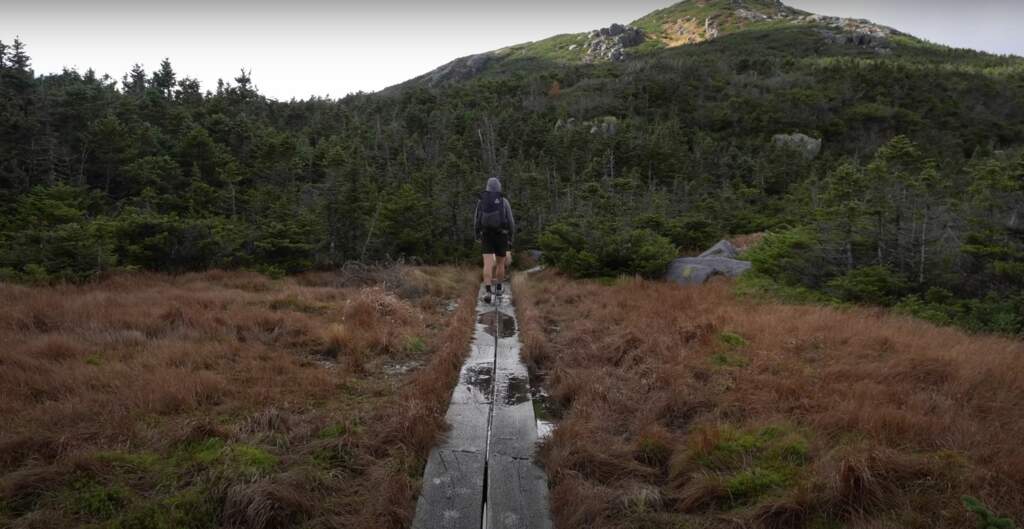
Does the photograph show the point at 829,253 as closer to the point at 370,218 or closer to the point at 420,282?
the point at 420,282

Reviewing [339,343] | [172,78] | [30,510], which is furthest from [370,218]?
[172,78]

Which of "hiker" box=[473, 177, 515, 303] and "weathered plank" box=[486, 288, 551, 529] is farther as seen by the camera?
"hiker" box=[473, 177, 515, 303]

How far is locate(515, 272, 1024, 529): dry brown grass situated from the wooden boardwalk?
213 millimetres

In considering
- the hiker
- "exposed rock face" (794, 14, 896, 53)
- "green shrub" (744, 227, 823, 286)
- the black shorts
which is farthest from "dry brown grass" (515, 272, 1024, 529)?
"exposed rock face" (794, 14, 896, 53)

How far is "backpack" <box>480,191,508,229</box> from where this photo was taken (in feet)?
34.1

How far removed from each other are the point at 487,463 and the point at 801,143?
49.9 metres

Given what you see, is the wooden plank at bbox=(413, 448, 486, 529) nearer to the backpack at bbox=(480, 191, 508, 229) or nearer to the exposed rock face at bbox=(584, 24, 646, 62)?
the backpack at bbox=(480, 191, 508, 229)

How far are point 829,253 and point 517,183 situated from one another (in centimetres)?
1746

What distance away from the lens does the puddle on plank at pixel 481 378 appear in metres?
5.79

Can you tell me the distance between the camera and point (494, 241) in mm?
10836

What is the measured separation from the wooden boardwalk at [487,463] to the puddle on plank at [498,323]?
1.66 metres

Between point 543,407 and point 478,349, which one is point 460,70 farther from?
point 543,407

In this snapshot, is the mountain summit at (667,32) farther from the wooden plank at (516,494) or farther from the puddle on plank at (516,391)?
the wooden plank at (516,494)

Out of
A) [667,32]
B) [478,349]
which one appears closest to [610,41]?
[667,32]
